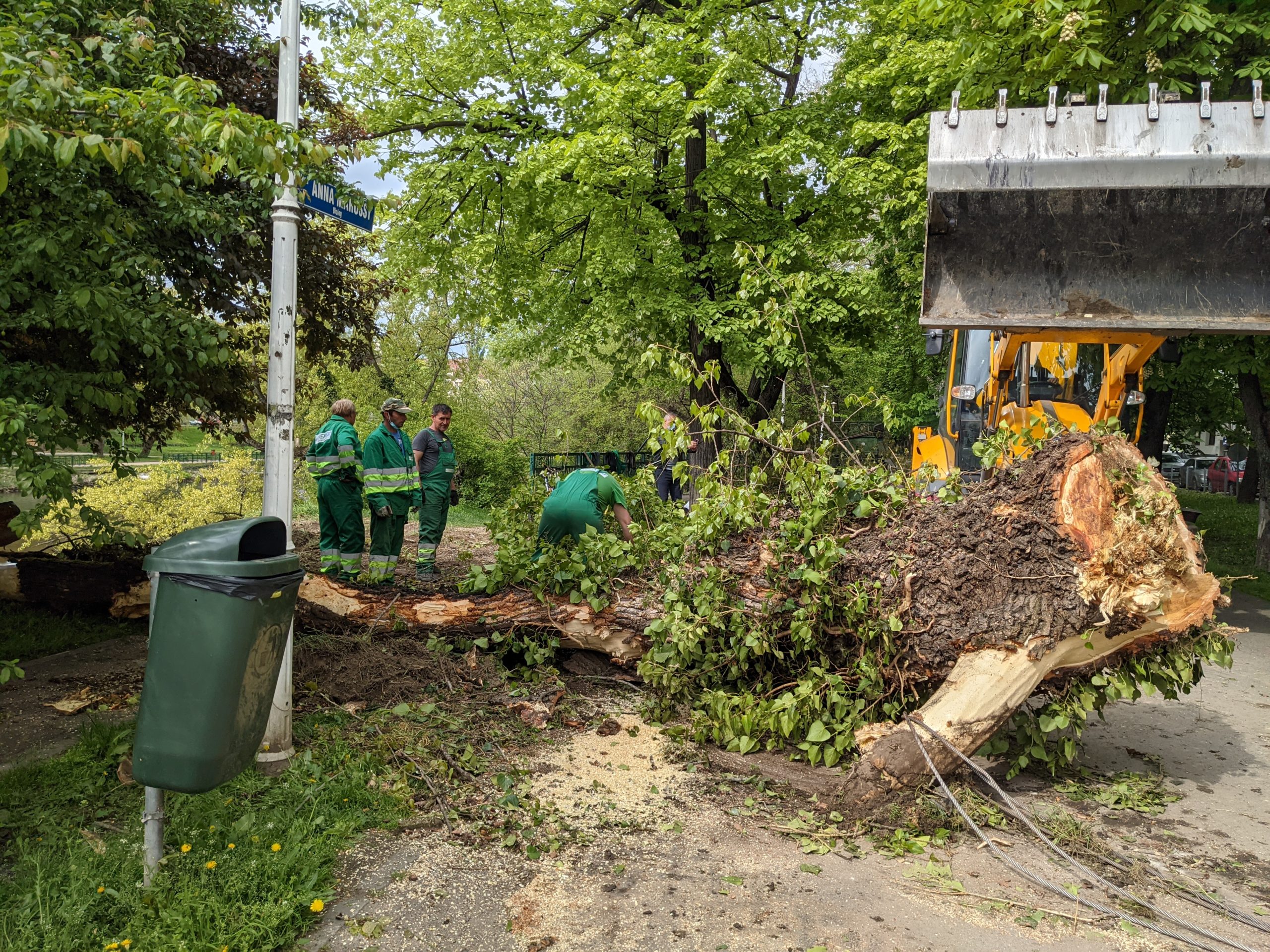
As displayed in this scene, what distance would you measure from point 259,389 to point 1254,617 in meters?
10.5

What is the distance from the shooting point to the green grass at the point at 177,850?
9.39 feet

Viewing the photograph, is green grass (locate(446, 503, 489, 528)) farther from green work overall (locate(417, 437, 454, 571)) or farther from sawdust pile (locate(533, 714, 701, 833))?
sawdust pile (locate(533, 714, 701, 833))

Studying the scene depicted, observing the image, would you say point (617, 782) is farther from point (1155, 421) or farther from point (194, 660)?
point (1155, 421)

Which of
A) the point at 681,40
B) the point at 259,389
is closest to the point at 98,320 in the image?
the point at 259,389

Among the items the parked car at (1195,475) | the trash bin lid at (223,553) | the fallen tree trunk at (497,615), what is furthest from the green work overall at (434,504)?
the parked car at (1195,475)

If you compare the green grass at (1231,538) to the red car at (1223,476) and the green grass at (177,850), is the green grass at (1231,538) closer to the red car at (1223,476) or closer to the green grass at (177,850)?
the red car at (1223,476)

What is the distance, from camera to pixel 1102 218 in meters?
5.68

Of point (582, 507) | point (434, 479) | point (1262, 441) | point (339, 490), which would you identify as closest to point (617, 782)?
point (582, 507)

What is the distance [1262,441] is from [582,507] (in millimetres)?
11454

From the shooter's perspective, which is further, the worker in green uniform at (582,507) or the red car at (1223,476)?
the red car at (1223,476)

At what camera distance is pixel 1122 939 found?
3141mm

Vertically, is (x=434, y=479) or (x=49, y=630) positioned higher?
(x=434, y=479)

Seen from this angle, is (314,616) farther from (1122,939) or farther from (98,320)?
(1122,939)

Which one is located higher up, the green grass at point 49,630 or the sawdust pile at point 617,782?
the green grass at point 49,630
